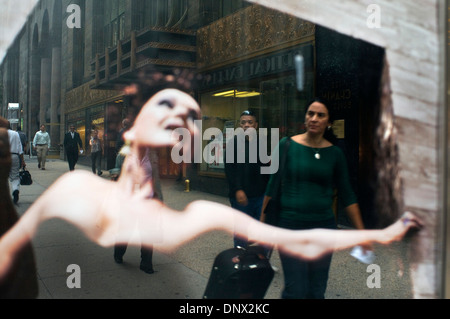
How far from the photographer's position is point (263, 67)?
5.04m

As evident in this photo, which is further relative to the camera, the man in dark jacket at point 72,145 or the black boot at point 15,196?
the man in dark jacket at point 72,145

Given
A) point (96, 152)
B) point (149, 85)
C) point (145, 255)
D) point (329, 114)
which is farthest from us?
point (145, 255)

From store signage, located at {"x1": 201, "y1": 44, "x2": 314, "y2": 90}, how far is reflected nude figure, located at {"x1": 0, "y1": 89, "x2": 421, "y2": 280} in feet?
5.01

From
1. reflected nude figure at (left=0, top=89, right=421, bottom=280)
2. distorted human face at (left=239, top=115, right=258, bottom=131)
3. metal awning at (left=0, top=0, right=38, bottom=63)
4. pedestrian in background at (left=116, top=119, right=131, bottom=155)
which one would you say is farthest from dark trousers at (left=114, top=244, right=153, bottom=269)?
metal awning at (left=0, top=0, right=38, bottom=63)

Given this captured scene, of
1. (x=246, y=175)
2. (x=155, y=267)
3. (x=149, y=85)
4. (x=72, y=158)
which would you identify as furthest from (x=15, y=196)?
(x=246, y=175)

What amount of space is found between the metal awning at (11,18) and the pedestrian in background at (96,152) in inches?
29.2

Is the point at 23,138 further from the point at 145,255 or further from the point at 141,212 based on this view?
the point at 145,255

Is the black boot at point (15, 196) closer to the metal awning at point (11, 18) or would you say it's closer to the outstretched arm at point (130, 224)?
the outstretched arm at point (130, 224)

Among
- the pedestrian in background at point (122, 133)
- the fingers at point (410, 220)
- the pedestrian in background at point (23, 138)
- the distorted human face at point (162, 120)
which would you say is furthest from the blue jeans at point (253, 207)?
the pedestrian in background at point (23, 138)

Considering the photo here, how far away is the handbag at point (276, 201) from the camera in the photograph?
245cm

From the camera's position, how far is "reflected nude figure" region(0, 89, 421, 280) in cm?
244

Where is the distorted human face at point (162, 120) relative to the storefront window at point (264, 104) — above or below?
below

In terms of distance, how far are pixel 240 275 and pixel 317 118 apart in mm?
989
